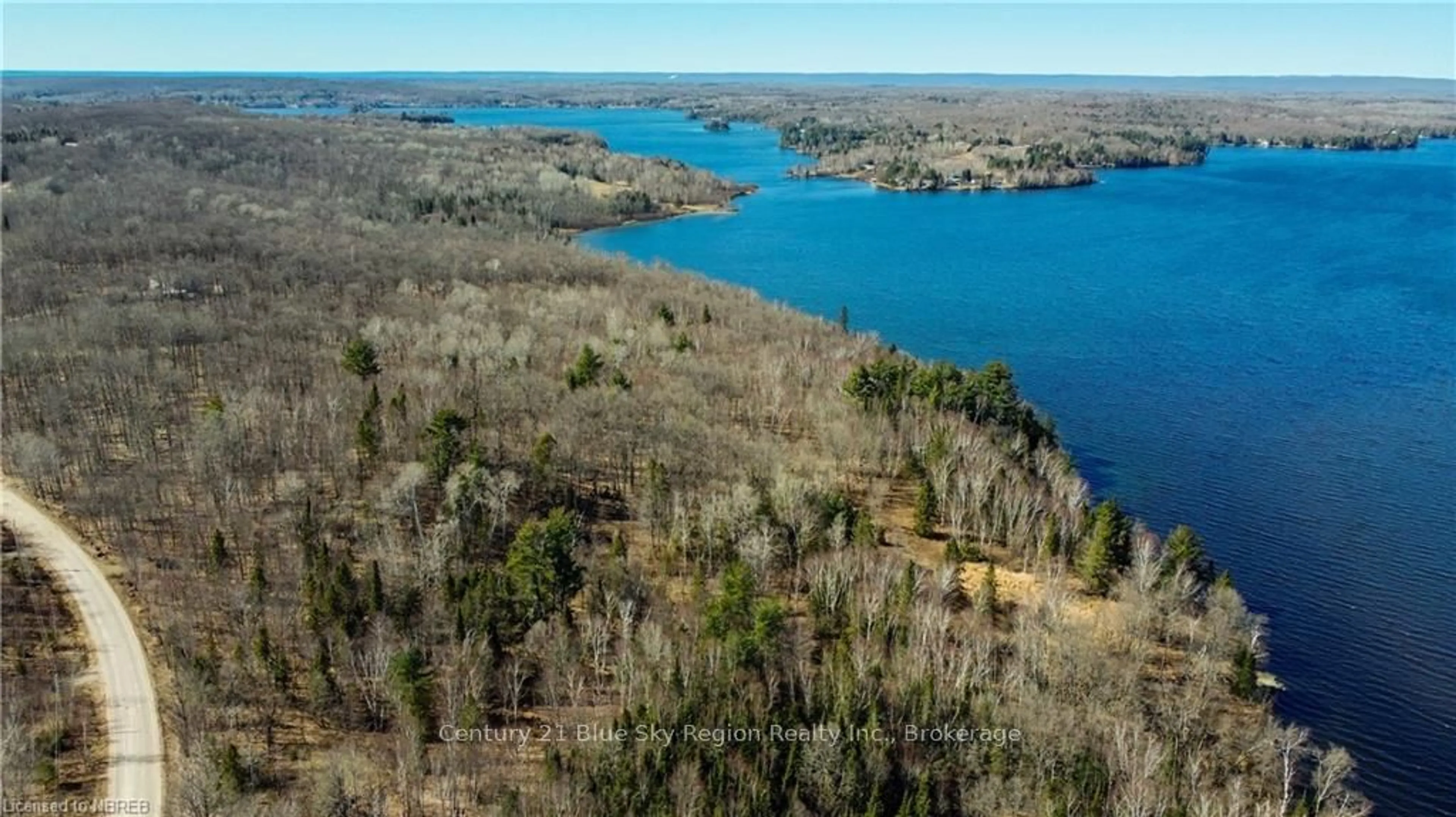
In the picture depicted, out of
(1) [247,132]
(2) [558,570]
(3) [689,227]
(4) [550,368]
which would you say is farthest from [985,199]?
(2) [558,570]

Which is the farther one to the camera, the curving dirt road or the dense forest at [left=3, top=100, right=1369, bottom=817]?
the dense forest at [left=3, top=100, right=1369, bottom=817]

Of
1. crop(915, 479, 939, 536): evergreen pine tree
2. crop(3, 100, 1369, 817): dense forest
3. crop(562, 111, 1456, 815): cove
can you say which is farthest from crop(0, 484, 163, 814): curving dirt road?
crop(562, 111, 1456, 815): cove

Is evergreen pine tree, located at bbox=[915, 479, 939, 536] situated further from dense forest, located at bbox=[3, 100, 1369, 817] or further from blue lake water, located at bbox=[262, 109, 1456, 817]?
blue lake water, located at bbox=[262, 109, 1456, 817]

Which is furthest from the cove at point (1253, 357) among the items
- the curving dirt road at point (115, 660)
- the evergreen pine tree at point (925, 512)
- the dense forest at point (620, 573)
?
the curving dirt road at point (115, 660)

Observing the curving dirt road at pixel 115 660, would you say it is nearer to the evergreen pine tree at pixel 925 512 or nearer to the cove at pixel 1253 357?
the evergreen pine tree at pixel 925 512

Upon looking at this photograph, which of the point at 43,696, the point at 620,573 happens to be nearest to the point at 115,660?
the point at 43,696

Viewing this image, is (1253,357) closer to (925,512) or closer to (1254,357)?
(1254,357)
